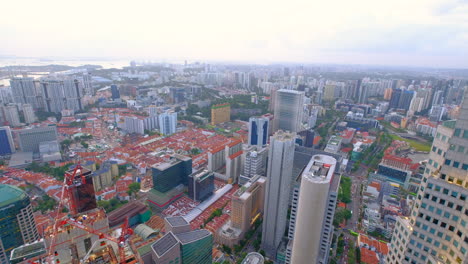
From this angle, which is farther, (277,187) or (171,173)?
(171,173)

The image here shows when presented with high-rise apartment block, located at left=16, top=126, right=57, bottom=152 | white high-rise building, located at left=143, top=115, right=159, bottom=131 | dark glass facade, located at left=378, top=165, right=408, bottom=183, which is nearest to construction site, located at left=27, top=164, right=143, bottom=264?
high-rise apartment block, located at left=16, top=126, right=57, bottom=152

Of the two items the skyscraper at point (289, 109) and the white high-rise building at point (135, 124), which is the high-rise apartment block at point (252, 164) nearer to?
the skyscraper at point (289, 109)

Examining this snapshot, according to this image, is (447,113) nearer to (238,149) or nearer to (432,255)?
(238,149)

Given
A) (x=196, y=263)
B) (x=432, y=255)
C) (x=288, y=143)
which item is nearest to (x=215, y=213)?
(x=196, y=263)

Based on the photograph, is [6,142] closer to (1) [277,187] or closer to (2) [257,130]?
(2) [257,130]

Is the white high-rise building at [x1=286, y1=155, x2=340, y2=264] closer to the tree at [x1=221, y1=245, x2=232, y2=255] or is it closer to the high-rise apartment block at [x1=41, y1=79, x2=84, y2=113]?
the tree at [x1=221, y1=245, x2=232, y2=255]

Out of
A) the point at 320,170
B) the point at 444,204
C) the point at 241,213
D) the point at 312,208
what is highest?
the point at 444,204

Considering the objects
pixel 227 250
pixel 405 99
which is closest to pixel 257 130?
pixel 227 250
